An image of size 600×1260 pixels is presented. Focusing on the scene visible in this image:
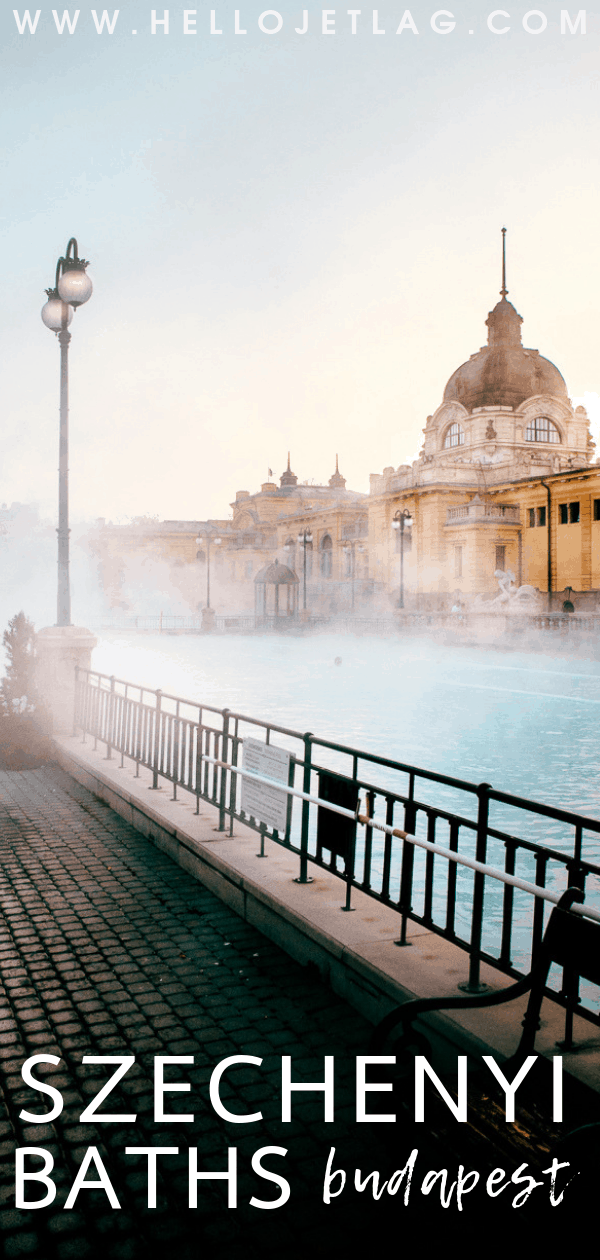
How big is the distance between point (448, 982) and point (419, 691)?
59.3 feet

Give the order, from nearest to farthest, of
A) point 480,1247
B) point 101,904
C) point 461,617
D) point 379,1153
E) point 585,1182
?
point 585,1182 < point 480,1247 < point 379,1153 < point 101,904 < point 461,617

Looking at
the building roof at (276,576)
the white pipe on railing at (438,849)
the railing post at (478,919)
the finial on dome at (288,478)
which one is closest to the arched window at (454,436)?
the building roof at (276,576)

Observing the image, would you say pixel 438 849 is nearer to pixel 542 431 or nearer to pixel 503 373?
pixel 542 431

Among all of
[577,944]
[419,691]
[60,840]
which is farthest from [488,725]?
[577,944]

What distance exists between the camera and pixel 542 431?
229 ft

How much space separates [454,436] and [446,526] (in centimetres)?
1546

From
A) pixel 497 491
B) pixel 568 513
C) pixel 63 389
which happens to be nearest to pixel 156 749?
pixel 63 389

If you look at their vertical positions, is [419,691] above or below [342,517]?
below

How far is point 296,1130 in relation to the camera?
11.3 ft

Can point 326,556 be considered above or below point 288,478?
below

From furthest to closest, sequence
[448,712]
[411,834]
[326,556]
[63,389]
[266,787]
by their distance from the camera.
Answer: [326,556] < [448,712] < [63,389] < [266,787] < [411,834]

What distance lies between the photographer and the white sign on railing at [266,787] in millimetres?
6000

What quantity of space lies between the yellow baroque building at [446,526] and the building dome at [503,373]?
114 mm

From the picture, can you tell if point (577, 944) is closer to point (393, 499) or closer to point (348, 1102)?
point (348, 1102)
